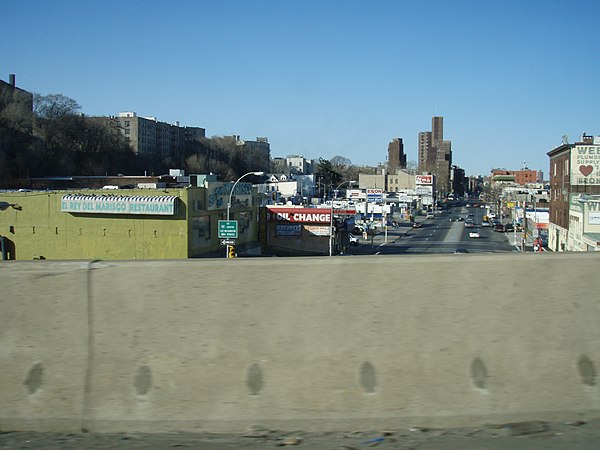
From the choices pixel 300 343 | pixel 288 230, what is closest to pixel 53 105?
pixel 288 230

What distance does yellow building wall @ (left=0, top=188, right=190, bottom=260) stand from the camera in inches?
1576

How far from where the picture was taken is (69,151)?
95312 millimetres

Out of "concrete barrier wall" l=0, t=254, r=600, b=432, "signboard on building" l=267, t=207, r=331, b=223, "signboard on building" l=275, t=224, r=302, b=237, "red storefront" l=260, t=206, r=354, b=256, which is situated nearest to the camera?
"concrete barrier wall" l=0, t=254, r=600, b=432

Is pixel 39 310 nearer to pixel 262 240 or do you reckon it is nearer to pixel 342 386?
pixel 342 386

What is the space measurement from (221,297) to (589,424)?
3193mm

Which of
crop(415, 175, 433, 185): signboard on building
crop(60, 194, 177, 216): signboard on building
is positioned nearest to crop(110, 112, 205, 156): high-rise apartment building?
crop(415, 175, 433, 185): signboard on building

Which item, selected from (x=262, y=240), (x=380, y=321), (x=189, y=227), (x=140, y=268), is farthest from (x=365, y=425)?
(x=262, y=240)

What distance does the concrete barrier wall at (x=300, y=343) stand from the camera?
204 inches

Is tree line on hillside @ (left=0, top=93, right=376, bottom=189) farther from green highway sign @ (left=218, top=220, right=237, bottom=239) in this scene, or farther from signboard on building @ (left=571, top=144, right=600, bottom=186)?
signboard on building @ (left=571, top=144, right=600, bottom=186)

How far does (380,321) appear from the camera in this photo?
5328mm

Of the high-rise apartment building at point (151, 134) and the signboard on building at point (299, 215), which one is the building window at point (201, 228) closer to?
the signboard on building at point (299, 215)

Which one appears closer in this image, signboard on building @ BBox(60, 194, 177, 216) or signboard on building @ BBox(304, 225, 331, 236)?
signboard on building @ BBox(60, 194, 177, 216)

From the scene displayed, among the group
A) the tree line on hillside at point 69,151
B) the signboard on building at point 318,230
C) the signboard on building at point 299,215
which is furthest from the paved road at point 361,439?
the tree line on hillside at point 69,151

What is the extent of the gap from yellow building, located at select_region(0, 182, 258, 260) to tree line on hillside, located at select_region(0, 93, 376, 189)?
119ft
